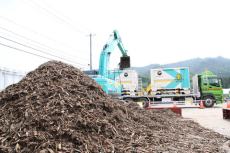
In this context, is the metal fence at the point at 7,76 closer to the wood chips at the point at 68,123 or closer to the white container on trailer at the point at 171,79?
the white container on trailer at the point at 171,79

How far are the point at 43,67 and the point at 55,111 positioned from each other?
7.48 ft

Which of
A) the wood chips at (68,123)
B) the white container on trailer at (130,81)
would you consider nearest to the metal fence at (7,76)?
the white container on trailer at (130,81)

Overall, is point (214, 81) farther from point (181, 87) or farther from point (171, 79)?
point (171, 79)

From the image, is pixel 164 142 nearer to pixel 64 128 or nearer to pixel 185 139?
pixel 185 139

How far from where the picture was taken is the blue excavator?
15.6 m

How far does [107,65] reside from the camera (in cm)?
1833

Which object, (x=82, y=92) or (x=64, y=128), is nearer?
(x=64, y=128)

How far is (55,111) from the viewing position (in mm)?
5512

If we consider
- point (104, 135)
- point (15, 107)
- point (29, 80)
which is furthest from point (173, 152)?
point (29, 80)

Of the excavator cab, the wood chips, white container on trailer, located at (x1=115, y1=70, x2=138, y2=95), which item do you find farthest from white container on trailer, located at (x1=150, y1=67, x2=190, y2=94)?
the wood chips

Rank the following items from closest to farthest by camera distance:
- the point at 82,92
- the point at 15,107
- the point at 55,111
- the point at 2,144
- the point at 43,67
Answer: the point at 2,144
the point at 55,111
the point at 15,107
the point at 82,92
the point at 43,67

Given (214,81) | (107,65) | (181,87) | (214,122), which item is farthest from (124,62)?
(214,122)

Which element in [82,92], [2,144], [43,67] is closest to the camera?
[2,144]

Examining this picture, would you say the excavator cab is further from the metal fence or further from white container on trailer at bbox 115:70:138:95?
the metal fence
